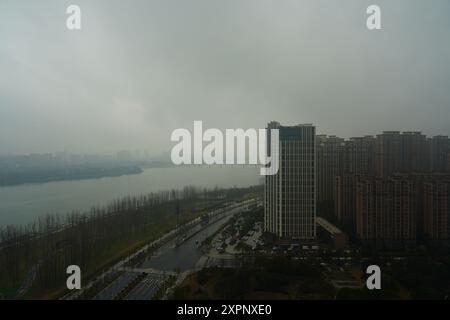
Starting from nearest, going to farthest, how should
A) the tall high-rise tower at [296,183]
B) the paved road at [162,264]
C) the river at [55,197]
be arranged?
the paved road at [162,264] < the tall high-rise tower at [296,183] < the river at [55,197]

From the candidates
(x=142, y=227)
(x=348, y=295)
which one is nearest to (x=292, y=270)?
(x=348, y=295)

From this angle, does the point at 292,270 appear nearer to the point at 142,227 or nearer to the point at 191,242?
the point at 191,242

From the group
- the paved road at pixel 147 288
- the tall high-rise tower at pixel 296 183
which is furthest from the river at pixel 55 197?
the paved road at pixel 147 288

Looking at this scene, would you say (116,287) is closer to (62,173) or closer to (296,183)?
(296,183)

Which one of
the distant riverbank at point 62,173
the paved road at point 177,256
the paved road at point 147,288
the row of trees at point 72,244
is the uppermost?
the distant riverbank at point 62,173

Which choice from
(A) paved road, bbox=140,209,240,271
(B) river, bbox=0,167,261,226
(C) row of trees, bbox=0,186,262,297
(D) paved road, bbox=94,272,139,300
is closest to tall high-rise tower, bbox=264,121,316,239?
(A) paved road, bbox=140,209,240,271

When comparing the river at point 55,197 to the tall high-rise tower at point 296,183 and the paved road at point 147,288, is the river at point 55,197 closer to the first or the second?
the tall high-rise tower at point 296,183

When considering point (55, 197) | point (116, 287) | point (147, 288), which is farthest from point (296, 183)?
point (55, 197)
